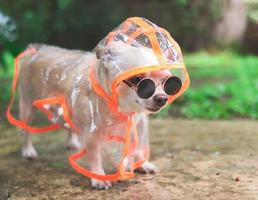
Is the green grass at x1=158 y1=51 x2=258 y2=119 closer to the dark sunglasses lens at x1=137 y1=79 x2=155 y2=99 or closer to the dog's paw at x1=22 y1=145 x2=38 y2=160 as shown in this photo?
the dog's paw at x1=22 y1=145 x2=38 y2=160

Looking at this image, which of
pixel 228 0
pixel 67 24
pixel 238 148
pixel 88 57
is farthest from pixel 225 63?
pixel 88 57

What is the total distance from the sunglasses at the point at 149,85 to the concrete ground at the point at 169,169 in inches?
27.9

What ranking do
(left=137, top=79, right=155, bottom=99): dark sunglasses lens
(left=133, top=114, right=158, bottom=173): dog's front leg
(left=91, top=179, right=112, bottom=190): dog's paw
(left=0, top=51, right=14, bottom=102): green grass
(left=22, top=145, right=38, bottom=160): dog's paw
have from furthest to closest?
(left=0, top=51, right=14, bottom=102): green grass, (left=22, top=145, right=38, bottom=160): dog's paw, (left=133, top=114, right=158, bottom=173): dog's front leg, (left=91, top=179, right=112, bottom=190): dog's paw, (left=137, top=79, right=155, bottom=99): dark sunglasses lens

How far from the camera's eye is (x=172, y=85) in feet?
10.6

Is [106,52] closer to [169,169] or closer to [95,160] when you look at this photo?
[95,160]

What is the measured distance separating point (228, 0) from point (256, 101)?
21.5ft

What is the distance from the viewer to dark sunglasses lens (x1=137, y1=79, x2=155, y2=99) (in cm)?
316

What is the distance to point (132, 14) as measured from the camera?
1284 centimetres

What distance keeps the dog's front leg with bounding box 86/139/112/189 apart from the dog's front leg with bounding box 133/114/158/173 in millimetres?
293

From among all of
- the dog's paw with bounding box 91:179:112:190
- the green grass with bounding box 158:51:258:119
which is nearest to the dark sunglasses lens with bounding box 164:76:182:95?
the dog's paw with bounding box 91:179:112:190

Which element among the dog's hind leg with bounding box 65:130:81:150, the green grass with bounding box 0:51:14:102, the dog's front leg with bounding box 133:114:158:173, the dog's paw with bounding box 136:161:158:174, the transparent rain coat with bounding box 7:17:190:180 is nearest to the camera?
the transparent rain coat with bounding box 7:17:190:180

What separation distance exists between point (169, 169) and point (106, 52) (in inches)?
46.0

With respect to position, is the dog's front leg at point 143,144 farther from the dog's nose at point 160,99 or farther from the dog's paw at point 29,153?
the dog's paw at point 29,153

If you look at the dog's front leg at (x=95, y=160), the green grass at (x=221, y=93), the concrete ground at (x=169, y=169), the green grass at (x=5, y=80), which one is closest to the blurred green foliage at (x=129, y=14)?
the green grass at (x=221, y=93)
